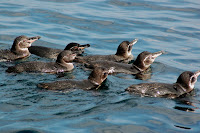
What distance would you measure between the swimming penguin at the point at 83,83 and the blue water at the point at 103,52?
26 centimetres

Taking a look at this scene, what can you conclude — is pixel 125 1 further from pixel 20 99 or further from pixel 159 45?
pixel 20 99

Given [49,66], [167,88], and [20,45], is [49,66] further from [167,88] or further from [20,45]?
[167,88]

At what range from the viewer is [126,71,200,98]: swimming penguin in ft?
33.0

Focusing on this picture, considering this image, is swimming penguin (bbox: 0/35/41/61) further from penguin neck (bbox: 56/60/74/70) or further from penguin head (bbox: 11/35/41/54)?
penguin neck (bbox: 56/60/74/70)

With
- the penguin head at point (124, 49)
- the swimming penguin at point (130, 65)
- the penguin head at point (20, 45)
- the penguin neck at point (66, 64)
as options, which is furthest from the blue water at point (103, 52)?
the penguin head at point (124, 49)

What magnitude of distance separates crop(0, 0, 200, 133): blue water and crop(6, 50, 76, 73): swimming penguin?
262 mm

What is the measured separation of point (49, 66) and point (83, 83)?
1.98m

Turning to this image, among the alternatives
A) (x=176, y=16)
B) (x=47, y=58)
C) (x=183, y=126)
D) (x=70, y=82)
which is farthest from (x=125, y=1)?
(x=183, y=126)

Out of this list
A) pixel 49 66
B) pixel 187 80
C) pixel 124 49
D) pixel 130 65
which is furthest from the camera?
pixel 124 49

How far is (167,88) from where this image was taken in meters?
10.4

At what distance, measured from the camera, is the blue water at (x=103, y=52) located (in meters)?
8.12

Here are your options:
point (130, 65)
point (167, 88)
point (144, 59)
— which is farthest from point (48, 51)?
point (167, 88)

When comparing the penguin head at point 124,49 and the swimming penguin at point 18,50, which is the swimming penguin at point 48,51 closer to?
the swimming penguin at point 18,50

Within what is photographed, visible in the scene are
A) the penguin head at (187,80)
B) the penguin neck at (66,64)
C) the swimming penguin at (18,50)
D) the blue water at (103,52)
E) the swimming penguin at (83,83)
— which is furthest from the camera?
the swimming penguin at (18,50)
